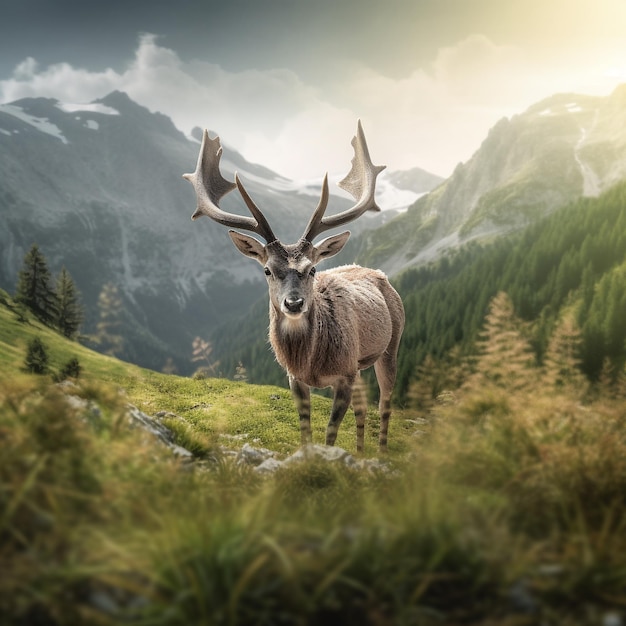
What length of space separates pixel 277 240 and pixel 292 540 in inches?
250

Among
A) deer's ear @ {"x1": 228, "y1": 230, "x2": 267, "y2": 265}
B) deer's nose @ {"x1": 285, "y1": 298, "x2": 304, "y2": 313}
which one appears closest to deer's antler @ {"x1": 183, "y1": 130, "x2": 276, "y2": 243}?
deer's ear @ {"x1": 228, "y1": 230, "x2": 267, "y2": 265}

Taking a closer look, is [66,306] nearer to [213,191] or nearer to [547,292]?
[213,191]

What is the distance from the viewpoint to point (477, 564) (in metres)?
2.69

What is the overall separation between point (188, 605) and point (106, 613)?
16.3 inches

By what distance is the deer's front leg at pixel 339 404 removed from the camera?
905cm

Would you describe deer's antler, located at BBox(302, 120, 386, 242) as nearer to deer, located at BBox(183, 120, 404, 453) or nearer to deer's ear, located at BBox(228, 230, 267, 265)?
deer, located at BBox(183, 120, 404, 453)

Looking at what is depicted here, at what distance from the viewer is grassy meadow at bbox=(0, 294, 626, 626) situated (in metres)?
2.38

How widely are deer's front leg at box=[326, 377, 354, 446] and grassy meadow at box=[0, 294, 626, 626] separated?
478cm

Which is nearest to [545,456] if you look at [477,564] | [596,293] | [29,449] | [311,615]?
[477,564]

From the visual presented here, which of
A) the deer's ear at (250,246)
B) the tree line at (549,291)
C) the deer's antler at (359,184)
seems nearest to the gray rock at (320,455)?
the deer's ear at (250,246)

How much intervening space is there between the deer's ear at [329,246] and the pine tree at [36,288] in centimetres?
5465

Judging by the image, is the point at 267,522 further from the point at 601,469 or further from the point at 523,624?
the point at 601,469

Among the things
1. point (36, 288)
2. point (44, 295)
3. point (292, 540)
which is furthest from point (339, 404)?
point (44, 295)

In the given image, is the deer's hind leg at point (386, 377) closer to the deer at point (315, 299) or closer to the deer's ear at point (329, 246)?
the deer at point (315, 299)
